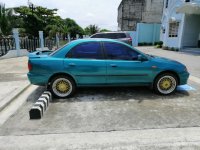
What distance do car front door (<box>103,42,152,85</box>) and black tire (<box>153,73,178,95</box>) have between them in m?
0.32

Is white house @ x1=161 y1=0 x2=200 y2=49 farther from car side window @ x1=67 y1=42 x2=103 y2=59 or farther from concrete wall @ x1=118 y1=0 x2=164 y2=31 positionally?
concrete wall @ x1=118 y1=0 x2=164 y2=31

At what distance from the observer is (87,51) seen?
17.4ft

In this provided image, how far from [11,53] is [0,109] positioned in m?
10.9

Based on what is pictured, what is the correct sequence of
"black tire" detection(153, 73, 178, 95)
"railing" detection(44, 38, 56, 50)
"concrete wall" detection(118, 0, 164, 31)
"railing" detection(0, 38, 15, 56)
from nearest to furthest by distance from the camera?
"black tire" detection(153, 73, 178, 95), "railing" detection(0, 38, 15, 56), "railing" detection(44, 38, 56, 50), "concrete wall" detection(118, 0, 164, 31)

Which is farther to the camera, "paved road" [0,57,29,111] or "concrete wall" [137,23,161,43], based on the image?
"concrete wall" [137,23,161,43]

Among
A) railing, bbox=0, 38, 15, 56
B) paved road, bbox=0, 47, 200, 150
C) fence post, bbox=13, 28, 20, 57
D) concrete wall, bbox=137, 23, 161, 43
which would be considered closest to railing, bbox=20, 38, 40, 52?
fence post, bbox=13, 28, 20, 57

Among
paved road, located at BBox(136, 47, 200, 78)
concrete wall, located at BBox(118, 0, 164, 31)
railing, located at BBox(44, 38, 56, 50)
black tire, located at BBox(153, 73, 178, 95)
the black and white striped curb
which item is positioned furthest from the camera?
concrete wall, located at BBox(118, 0, 164, 31)

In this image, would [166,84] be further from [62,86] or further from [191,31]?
[191,31]

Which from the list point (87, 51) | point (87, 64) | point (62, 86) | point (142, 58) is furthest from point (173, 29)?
point (62, 86)

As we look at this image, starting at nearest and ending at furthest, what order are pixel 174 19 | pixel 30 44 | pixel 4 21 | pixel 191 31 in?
pixel 30 44 < pixel 4 21 < pixel 191 31 < pixel 174 19

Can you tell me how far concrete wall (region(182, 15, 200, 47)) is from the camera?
18475 millimetres

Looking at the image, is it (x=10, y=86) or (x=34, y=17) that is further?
(x=34, y=17)

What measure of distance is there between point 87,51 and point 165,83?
2.42 meters

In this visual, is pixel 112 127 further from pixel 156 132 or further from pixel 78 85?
pixel 78 85
